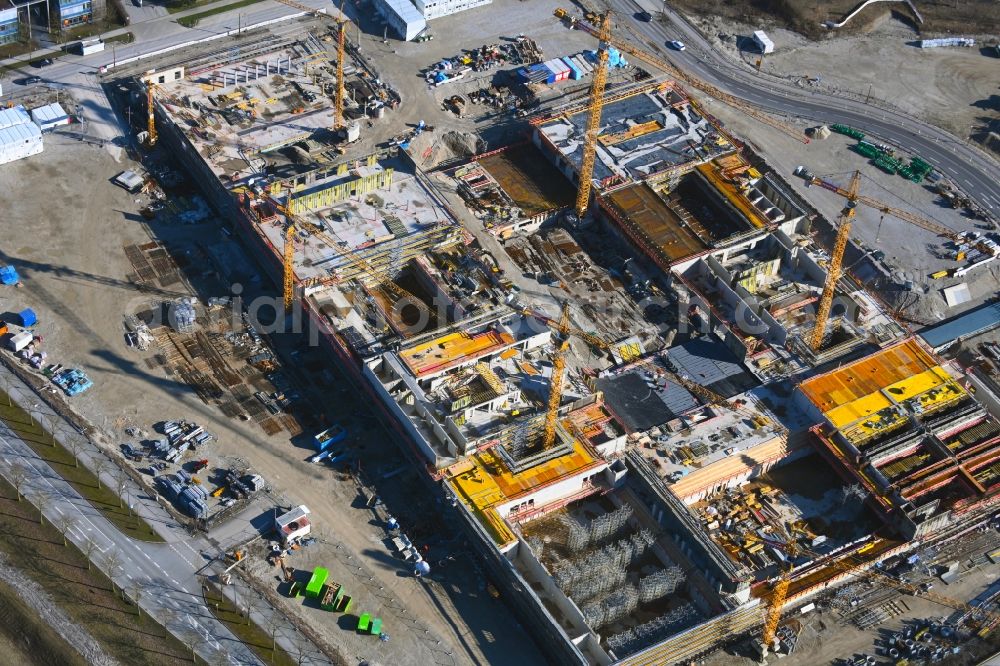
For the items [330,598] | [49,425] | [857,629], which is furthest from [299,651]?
[857,629]

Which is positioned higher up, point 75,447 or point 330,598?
point 75,447

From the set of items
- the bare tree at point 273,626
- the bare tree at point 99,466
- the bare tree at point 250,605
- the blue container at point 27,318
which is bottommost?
the bare tree at point 273,626

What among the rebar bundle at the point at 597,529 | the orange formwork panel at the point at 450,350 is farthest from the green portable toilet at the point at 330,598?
the orange formwork panel at the point at 450,350

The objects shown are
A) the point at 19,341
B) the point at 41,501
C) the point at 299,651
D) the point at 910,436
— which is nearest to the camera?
the point at 299,651

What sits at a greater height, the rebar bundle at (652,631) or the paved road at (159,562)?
the paved road at (159,562)

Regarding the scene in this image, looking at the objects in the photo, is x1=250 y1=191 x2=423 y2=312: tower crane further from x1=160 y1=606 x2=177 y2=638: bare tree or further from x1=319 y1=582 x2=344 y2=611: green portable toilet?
x1=160 y1=606 x2=177 y2=638: bare tree

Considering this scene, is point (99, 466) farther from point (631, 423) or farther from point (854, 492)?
point (854, 492)

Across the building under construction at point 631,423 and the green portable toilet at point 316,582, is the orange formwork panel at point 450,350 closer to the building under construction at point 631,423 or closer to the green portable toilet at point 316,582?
the building under construction at point 631,423
